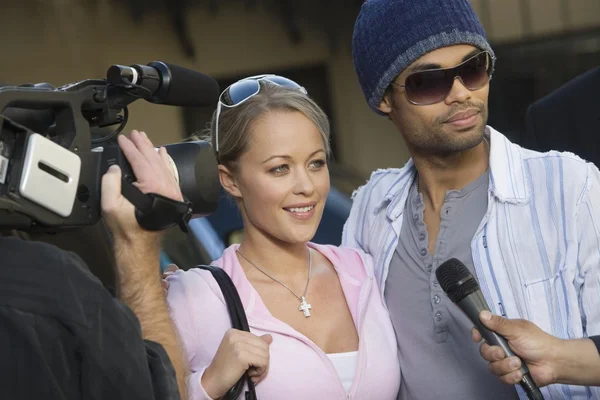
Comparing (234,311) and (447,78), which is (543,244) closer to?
(447,78)

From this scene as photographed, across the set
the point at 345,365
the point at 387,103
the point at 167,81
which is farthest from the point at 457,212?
→ the point at 167,81

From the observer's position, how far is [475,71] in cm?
279

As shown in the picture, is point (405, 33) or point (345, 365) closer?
point (345, 365)

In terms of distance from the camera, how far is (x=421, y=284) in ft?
9.07

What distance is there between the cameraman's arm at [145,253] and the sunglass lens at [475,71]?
40.7 inches

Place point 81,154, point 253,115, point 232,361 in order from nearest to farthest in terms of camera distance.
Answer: point 81,154 < point 232,361 < point 253,115

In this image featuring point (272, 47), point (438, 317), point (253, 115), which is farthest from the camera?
point (272, 47)

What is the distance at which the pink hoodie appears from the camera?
2.49m

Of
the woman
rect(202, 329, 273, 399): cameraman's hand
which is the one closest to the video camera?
rect(202, 329, 273, 399): cameraman's hand

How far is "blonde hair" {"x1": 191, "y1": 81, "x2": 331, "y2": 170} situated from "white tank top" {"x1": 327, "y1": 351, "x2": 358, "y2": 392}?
59 centimetres

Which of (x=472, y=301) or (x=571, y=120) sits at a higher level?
(x=571, y=120)

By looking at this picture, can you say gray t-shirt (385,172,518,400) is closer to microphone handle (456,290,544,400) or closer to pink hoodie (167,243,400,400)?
pink hoodie (167,243,400,400)

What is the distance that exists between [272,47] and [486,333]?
320 inches

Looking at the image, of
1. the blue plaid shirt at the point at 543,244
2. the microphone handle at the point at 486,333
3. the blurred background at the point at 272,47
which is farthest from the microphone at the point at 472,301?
the blurred background at the point at 272,47
